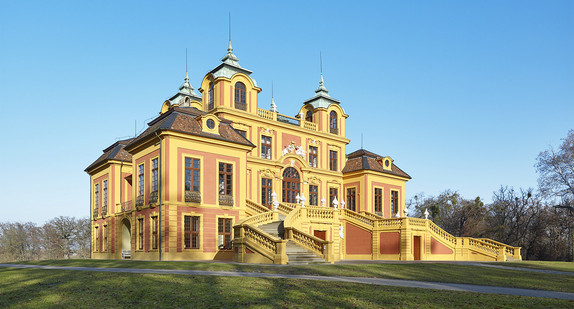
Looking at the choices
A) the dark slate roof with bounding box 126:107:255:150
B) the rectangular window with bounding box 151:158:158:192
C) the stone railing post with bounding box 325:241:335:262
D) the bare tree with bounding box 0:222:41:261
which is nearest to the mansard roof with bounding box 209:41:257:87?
the dark slate roof with bounding box 126:107:255:150

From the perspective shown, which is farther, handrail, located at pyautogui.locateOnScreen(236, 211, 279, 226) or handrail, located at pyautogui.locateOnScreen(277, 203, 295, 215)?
handrail, located at pyautogui.locateOnScreen(277, 203, 295, 215)

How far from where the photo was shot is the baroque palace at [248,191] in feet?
89.3

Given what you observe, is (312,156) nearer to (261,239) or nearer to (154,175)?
(154,175)

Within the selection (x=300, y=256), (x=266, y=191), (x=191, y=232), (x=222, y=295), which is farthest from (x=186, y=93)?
(x=222, y=295)

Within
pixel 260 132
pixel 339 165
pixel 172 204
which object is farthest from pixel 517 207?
pixel 172 204

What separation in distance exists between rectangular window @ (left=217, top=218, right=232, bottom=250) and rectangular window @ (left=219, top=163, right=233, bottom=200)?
5.63ft

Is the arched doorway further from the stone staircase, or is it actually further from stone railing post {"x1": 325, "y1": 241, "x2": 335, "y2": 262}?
stone railing post {"x1": 325, "y1": 241, "x2": 335, "y2": 262}

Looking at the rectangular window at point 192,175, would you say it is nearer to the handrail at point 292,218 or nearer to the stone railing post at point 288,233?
the handrail at point 292,218

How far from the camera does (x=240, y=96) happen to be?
3522 cm

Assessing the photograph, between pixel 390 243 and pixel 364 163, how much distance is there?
29.9 feet

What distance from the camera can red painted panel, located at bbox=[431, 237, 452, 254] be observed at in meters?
35.0

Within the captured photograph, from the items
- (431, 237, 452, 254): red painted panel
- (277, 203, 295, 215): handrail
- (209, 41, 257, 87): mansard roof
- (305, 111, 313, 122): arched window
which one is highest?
(209, 41, 257, 87): mansard roof

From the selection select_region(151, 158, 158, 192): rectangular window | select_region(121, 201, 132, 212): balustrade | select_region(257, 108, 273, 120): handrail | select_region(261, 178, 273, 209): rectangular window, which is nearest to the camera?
select_region(151, 158, 158, 192): rectangular window

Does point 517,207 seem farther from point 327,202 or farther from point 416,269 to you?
point 416,269
